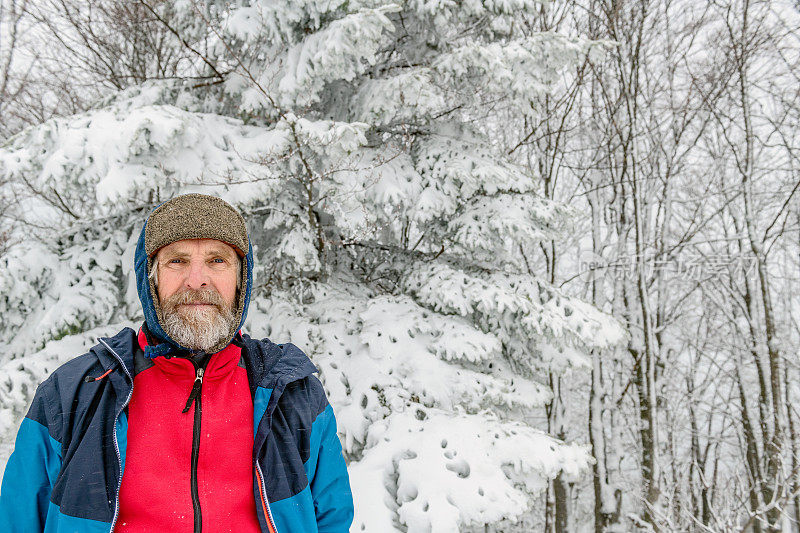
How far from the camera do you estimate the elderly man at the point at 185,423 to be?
1.47m

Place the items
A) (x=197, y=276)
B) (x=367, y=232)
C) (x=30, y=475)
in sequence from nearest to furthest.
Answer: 1. (x=30, y=475)
2. (x=197, y=276)
3. (x=367, y=232)

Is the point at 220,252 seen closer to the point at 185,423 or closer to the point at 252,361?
the point at 252,361

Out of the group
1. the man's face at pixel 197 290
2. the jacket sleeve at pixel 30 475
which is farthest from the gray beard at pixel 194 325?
the jacket sleeve at pixel 30 475

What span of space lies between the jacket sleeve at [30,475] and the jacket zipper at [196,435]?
15.4 inches

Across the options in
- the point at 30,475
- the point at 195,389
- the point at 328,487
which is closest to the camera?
the point at 30,475

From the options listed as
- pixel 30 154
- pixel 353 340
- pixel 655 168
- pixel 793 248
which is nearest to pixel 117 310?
pixel 30 154

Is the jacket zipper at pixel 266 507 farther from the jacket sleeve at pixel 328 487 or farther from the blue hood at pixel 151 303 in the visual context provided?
the blue hood at pixel 151 303

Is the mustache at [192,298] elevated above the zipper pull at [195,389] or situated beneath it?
elevated above

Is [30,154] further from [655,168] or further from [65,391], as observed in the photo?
[655,168]

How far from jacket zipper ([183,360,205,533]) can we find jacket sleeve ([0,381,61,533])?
1.28 ft

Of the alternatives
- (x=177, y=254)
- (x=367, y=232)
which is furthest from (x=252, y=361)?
(x=367, y=232)

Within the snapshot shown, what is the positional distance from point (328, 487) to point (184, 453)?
569mm

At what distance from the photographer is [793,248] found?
51.2 feet

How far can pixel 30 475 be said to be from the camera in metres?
1.48
